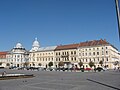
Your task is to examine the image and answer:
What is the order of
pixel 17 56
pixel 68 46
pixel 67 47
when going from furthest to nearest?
pixel 17 56 → pixel 68 46 → pixel 67 47

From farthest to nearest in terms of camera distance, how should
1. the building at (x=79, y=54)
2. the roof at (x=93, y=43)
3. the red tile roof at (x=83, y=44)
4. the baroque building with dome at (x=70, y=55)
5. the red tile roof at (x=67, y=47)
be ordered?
the red tile roof at (x=67, y=47), the red tile roof at (x=83, y=44), the roof at (x=93, y=43), the baroque building with dome at (x=70, y=55), the building at (x=79, y=54)

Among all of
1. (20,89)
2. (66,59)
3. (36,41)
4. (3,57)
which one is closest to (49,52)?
(66,59)

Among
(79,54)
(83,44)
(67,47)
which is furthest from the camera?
(67,47)

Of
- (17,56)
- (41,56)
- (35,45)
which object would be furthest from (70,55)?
(17,56)

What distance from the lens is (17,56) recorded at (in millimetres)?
131750

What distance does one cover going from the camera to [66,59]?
101375mm

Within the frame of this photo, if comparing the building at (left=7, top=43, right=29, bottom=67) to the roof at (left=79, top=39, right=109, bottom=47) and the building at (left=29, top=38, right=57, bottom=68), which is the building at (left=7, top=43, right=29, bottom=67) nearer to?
the building at (left=29, top=38, right=57, bottom=68)

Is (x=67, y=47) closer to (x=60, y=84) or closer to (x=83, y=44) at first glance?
(x=83, y=44)

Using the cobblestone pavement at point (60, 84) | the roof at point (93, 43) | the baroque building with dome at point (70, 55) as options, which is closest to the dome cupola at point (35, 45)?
the baroque building with dome at point (70, 55)

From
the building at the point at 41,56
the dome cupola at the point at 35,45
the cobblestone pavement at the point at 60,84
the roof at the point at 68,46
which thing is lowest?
the cobblestone pavement at the point at 60,84

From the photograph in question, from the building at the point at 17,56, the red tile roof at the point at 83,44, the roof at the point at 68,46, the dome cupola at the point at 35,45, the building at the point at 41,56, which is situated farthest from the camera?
the building at the point at 17,56

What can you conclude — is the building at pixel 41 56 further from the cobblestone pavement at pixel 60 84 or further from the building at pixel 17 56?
the cobblestone pavement at pixel 60 84

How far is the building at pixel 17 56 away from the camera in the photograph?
132 m

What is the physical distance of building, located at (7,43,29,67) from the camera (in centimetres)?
13150
